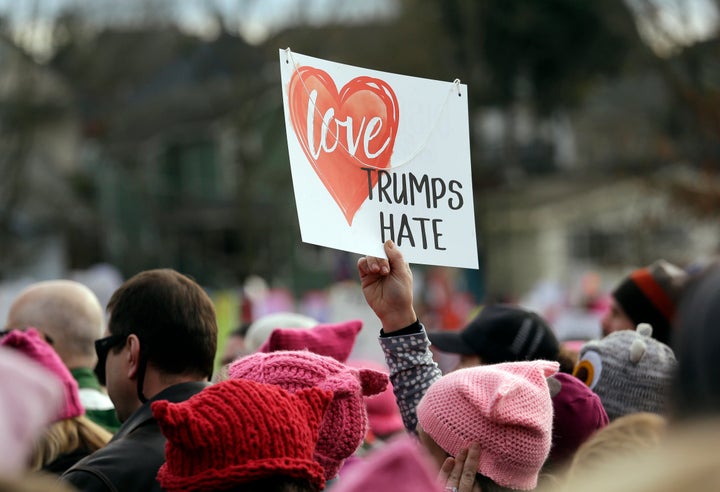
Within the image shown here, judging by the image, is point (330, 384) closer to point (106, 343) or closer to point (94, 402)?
point (106, 343)

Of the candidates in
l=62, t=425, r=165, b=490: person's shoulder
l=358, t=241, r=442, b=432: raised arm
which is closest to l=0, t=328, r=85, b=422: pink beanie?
l=62, t=425, r=165, b=490: person's shoulder

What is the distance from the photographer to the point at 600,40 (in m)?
39.8

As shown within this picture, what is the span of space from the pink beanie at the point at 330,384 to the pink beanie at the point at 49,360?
121 cm

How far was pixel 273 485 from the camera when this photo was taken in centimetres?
265

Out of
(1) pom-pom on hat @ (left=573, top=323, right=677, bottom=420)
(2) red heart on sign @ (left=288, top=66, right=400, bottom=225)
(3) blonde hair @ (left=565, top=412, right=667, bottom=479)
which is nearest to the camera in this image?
(3) blonde hair @ (left=565, top=412, right=667, bottom=479)

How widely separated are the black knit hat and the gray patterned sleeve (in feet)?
3.99

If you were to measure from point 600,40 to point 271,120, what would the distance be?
12063 millimetres

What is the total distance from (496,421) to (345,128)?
0.97 m

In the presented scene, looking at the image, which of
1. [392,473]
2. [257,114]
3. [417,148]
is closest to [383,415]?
[417,148]

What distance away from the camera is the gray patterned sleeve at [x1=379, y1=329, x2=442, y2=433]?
3580mm

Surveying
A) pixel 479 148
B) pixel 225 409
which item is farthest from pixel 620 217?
pixel 225 409

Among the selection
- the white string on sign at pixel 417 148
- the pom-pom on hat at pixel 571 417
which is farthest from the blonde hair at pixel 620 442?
the white string on sign at pixel 417 148

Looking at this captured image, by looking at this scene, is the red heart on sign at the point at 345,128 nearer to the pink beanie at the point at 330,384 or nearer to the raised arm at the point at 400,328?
the raised arm at the point at 400,328

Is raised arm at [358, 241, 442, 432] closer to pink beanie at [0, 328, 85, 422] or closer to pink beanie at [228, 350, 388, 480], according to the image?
pink beanie at [228, 350, 388, 480]
